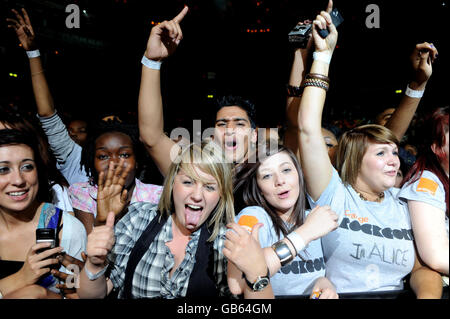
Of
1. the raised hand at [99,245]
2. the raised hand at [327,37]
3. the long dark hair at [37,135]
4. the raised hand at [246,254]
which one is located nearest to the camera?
the raised hand at [246,254]

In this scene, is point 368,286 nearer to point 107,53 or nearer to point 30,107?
point 107,53

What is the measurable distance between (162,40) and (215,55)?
251 centimetres

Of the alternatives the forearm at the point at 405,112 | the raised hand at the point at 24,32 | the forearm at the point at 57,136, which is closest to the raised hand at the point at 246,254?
the forearm at the point at 405,112

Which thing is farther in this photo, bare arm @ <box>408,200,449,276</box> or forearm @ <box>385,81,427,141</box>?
forearm @ <box>385,81,427,141</box>

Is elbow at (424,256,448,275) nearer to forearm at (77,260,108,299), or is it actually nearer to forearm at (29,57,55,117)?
forearm at (77,260,108,299)

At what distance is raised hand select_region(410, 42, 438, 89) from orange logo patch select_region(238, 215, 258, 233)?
4.51 ft

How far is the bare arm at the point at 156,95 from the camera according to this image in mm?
1698

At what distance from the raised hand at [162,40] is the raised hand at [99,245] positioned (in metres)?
0.92

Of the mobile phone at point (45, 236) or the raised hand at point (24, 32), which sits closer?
the mobile phone at point (45, 236)

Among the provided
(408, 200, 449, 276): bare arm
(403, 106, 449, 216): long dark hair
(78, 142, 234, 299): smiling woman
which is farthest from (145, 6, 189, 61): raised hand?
(408, 200, 449, 276): bare arm

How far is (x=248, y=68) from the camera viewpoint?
473cm

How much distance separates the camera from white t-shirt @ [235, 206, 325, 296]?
4.72ft

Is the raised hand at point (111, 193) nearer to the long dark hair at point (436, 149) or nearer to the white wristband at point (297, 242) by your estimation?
the white wristband at point (297, 242)
